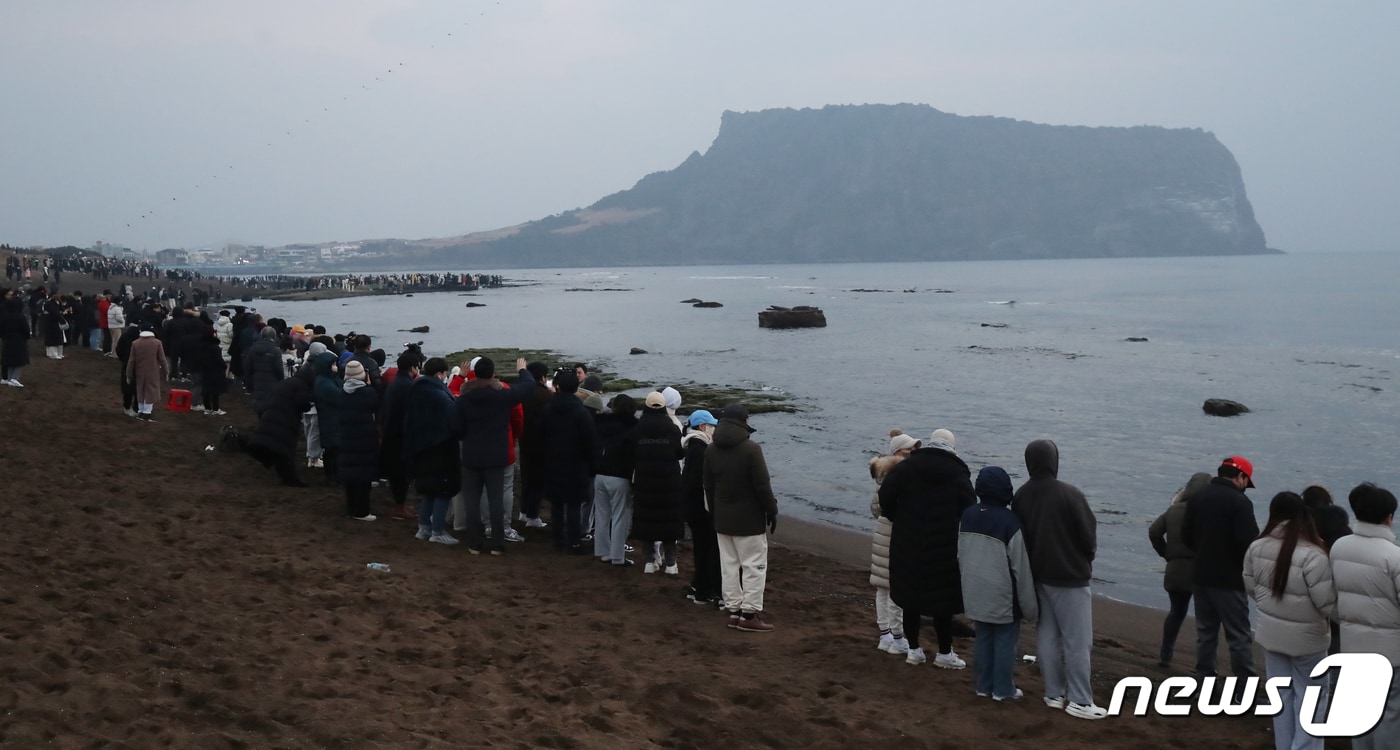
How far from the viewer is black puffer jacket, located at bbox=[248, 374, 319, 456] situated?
41.5 ft

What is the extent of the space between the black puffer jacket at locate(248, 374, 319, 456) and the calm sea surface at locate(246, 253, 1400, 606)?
8.94m

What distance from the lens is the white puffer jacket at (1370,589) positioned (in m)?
5.62

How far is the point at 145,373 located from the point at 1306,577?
1683 cm

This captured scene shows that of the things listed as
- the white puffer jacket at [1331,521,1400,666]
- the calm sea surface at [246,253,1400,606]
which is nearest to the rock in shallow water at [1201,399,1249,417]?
the calm sea surface at [246,253,1400,606]

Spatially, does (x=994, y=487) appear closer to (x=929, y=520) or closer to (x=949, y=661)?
(x=929, y=520)

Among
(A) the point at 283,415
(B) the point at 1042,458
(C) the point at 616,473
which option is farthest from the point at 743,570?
(A) the point at 283,415

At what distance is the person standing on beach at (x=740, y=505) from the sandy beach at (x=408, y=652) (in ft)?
1.40

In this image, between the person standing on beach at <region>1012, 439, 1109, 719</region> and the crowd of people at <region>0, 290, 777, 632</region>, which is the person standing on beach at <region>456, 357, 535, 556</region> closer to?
the crowd of people at <region>0, 290, 777, 632</region>

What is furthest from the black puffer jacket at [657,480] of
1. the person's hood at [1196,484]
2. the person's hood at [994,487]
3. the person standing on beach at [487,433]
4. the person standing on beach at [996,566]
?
the person's hood at [1196,484]

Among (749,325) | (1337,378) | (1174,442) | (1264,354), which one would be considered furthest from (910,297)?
(1174,442)

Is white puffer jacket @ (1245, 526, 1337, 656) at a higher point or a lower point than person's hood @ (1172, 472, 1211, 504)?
lower

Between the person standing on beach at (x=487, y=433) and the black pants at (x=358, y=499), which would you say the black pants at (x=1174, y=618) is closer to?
the person standing on beach at (x=487, y=433)

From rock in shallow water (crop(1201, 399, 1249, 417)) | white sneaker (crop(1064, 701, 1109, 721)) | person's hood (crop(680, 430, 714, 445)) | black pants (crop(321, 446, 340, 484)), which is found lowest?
rock in shallow water (crop(1201, 399, 1249, 417))

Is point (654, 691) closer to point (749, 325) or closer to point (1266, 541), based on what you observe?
point (1266, 541)
